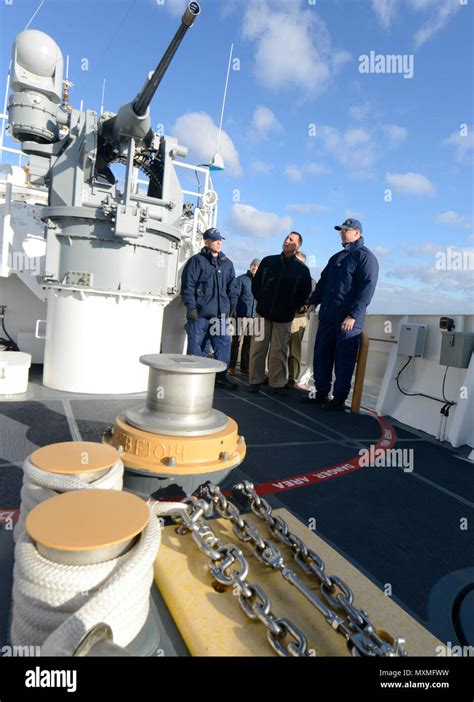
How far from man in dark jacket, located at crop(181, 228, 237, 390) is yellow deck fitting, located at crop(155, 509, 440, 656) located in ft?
12.5

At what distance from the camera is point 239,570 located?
3.77 ft

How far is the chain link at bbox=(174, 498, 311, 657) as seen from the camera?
91cm

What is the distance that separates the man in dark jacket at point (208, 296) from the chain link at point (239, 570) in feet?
12.1

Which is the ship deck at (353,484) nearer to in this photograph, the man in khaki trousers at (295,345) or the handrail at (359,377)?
the handrail at (359,377)

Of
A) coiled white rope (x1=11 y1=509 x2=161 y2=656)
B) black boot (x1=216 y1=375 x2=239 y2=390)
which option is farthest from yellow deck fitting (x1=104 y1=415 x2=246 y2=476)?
black boot (x1=216 y1=375 x2=239 y2=390)

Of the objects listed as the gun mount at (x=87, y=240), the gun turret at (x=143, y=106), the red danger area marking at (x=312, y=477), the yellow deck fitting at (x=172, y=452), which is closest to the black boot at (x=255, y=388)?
the gun mount at (x=87, y=240)

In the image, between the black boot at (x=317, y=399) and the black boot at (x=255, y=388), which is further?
the black boot at (x=255, y=388)

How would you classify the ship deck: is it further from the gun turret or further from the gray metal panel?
the gun turret

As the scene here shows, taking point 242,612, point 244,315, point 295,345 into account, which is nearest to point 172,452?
point 242,612

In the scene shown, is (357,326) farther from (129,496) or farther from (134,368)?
(129,496)

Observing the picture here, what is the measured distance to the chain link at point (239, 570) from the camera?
0.91 metres

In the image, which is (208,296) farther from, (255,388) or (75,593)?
(75,593)

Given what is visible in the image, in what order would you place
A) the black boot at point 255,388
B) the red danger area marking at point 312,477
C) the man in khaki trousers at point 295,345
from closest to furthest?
1. the red danger area marking at point 312,477
2. the black boot at point 255,388
3. the man in khaki trousers at point 295,345

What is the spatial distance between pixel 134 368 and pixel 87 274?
107 centimetres
